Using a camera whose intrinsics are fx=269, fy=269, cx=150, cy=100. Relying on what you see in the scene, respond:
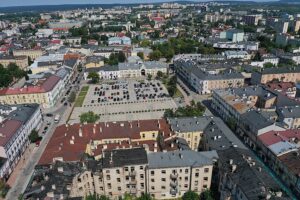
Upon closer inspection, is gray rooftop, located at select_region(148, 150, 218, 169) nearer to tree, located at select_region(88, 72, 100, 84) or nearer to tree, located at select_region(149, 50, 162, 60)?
tree, located at select_region(88, 72, 100, 84)

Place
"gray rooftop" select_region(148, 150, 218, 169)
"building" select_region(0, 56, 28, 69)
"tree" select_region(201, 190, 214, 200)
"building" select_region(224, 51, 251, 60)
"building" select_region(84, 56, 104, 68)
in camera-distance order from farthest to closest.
→ 1. "building" select_region(224, 51, 251, 60)
2. "building" select_region(0, 56, 28, 69)
3. "building" select_region(84, 56, 104, 68)
4. "gray rooftop" select_region(148, 150, 218, 169)
5. "tree" select_region(201, 190, 214, 200)

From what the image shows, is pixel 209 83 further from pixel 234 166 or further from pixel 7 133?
pixel 7 133

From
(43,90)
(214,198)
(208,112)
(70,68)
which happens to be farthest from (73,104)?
(214,198)

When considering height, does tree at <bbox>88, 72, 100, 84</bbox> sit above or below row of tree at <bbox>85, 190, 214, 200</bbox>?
below

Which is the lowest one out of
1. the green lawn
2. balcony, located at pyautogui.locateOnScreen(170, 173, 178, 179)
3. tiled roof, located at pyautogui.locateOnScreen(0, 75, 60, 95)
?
the green lawn

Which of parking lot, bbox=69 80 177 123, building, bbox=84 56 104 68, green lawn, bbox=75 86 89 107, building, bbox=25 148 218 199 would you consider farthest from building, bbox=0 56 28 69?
building, bbox=25 148 218 199

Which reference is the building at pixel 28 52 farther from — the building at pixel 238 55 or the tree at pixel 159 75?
the building at pixel 238 55
